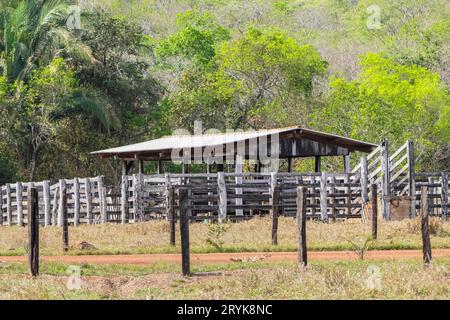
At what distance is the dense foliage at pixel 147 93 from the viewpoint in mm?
51906

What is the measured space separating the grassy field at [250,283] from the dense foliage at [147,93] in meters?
32.7

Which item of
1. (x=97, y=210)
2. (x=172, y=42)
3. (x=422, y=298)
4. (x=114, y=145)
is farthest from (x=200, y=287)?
(x=172, y=42)

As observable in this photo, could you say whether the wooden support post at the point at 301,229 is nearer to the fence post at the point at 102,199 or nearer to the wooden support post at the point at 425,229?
the wooden support post at the point at 425,229

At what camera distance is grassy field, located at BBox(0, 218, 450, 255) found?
24.3 metres

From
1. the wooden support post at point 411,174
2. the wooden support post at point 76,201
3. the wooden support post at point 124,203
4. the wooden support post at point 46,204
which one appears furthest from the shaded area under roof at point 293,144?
the wooden support post at point 411,174

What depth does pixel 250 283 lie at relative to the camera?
54.5 feet

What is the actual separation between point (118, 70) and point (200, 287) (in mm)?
40288

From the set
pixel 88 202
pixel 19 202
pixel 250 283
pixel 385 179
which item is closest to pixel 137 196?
pixel 88 202

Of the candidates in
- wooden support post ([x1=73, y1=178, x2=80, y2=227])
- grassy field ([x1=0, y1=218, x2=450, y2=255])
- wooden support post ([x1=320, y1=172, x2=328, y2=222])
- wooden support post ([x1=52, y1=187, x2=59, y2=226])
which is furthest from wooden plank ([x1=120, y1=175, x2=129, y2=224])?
wooden support post ([x1=320, y1=172, x2=328, y2=222])

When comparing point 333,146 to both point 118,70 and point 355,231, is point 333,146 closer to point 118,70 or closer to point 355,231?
point 355,231

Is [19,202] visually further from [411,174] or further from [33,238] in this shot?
[33,238]

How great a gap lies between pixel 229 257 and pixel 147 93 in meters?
36.6

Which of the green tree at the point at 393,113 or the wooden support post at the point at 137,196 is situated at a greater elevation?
the green tree at the point at 393,113

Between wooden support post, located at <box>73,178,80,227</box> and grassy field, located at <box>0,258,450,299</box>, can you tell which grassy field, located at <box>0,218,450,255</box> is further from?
grassy field, located at <box>0,258,450,299</box>
